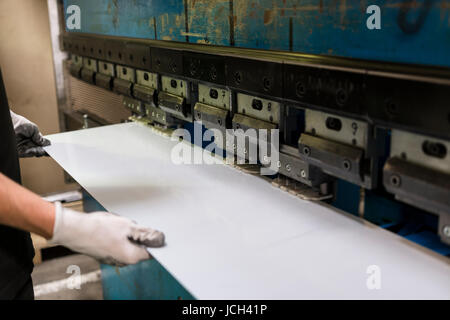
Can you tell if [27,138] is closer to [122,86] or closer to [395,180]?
[122,86]

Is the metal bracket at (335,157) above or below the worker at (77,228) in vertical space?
above

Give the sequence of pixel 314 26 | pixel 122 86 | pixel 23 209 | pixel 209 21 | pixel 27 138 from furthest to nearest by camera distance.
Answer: pixel 122 86, pixel 27 138, pixel 209 21, pixel 314 26, pixel 23 209

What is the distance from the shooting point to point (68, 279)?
3.86m

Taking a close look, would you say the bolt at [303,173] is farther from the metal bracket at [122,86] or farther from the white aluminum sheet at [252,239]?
the metal bracket at [122,86]

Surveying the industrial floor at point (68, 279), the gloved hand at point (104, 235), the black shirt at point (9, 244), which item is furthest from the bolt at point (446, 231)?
the industrial floor at point (68, 279)

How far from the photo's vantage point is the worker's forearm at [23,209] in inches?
49.5

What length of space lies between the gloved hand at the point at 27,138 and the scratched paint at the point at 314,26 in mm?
800

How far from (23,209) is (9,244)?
1.15 ft

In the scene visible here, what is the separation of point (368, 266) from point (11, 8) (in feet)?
12.3

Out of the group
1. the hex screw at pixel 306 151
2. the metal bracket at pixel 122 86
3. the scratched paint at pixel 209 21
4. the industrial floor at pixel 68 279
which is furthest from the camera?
the industrial floor at pixel 68 279

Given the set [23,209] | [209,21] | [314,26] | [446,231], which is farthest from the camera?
[209,21]

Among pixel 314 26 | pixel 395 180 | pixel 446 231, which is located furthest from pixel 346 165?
pixel 314 26

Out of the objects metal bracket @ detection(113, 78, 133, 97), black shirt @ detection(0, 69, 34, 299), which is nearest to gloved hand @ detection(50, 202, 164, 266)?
black shirt @ detection(0, 69, 34, 299)

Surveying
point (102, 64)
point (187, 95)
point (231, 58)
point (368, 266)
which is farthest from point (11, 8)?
point (368, 266)
